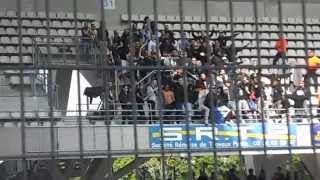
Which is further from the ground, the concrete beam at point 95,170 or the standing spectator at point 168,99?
the standing spectator at point 168,99

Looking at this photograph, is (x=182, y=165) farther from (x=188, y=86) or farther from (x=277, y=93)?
(x=188, y=86)

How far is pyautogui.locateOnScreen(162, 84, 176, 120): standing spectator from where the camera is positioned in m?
12.4

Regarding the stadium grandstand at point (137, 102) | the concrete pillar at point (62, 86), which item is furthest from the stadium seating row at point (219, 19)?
the concrete pillar at point (62, 86)

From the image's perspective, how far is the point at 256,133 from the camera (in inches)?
519

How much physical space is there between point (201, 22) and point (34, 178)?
9485 mm

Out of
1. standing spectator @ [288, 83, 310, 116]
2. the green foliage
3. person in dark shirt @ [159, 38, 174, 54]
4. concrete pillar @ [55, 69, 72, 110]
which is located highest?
person in dark shirt @ [159, 38, 174, 54]

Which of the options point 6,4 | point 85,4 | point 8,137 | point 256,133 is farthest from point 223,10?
point 8,137

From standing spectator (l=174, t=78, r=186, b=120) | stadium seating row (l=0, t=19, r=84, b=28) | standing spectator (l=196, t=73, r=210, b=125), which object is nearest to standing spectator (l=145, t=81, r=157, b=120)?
standing spectator (l=174, t=78, r=186, b=120)

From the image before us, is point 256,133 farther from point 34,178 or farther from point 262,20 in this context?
point 262,20

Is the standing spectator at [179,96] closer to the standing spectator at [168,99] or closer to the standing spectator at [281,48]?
the standing spectator at [168,99]

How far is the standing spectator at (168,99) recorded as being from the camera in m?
12.4

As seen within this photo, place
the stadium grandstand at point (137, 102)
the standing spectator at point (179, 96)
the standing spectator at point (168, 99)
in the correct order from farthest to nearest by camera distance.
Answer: the standing spectator at point (168, 99) → the standing spectator at point (179, 96) → the stadium grandstand at point (137, 102)

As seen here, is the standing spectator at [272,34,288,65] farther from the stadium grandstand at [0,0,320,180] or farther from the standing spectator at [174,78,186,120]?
the standing spectator at [174,78,186,120]

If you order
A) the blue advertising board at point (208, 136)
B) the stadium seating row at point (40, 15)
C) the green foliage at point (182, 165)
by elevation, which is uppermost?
the stadium seating row at point (40, 15)
